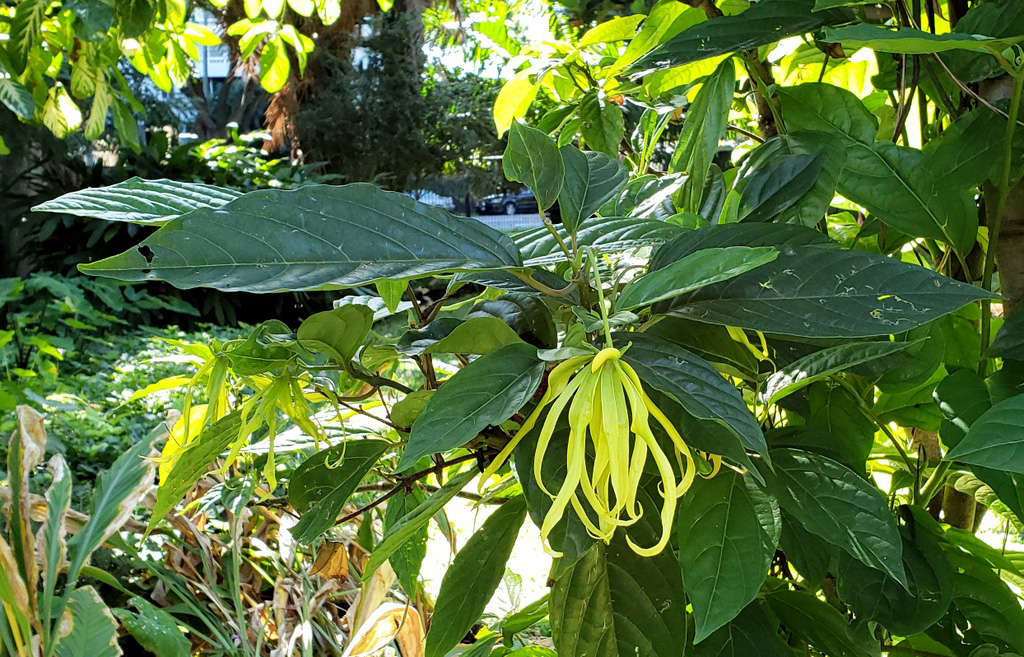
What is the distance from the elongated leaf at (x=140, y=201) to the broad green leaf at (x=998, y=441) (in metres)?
0.25

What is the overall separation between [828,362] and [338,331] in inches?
7.0

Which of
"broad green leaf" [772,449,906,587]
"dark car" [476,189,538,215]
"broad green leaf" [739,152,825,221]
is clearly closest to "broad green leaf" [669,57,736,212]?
"broad green leaf" [739,152,825,221]

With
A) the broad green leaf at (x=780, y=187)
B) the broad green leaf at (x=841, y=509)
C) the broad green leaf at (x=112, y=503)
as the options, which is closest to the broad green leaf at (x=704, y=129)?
the broad green leaf at (x=780, y=187)

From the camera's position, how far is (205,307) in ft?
11.3

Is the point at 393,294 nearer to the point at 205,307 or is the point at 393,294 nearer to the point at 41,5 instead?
the point at 41,5

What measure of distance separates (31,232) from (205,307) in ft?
3.12

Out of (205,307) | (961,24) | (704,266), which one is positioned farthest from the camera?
(205,307)

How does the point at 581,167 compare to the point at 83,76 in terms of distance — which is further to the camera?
the point at 83,76

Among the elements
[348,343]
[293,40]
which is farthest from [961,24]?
[293,40]

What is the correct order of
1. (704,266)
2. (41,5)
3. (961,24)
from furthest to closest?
(41,5) → (961,24) → (704,266)

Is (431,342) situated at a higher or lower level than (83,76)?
lower

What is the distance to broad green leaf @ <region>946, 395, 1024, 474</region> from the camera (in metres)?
0.24

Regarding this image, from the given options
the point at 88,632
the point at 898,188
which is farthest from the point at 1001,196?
the point at 88,632

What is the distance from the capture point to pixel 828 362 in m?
0.27
